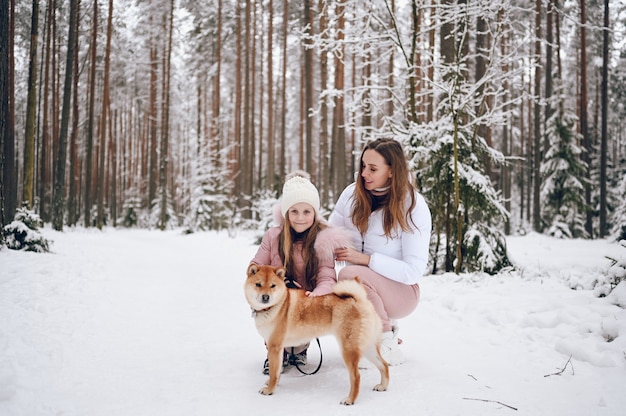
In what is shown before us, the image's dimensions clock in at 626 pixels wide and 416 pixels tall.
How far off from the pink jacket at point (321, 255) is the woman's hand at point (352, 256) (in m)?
0.05

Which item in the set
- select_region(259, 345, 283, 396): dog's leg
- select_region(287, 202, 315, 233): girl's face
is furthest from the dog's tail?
select_region(287, 202, 315, 233): girl's face

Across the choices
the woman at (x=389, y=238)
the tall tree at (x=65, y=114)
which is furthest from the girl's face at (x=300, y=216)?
the tall tree at (x=65, y=114)

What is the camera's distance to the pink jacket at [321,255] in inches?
126

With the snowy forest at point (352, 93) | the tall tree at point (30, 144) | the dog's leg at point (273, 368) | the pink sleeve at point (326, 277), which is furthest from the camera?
the tall tree at point (30, 144)

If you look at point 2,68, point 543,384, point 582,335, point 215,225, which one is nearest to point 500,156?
point 582,335

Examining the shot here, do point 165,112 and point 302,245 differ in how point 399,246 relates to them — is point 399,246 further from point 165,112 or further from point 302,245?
point 165,112

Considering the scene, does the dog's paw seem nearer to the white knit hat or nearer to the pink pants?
the pink pants

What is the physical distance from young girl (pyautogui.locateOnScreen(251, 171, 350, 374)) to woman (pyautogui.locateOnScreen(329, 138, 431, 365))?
0.42 ft

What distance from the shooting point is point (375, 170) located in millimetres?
3322

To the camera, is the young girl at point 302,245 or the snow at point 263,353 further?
the young girl at point 302,245

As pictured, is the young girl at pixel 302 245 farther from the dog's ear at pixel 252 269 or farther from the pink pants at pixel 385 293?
the dog's ear at pixel 252 269

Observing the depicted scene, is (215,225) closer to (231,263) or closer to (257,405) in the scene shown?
(231,263)

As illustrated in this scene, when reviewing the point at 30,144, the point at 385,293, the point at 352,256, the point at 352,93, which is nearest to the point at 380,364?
the point at 385,293

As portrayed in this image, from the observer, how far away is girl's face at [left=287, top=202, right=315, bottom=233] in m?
3.29
